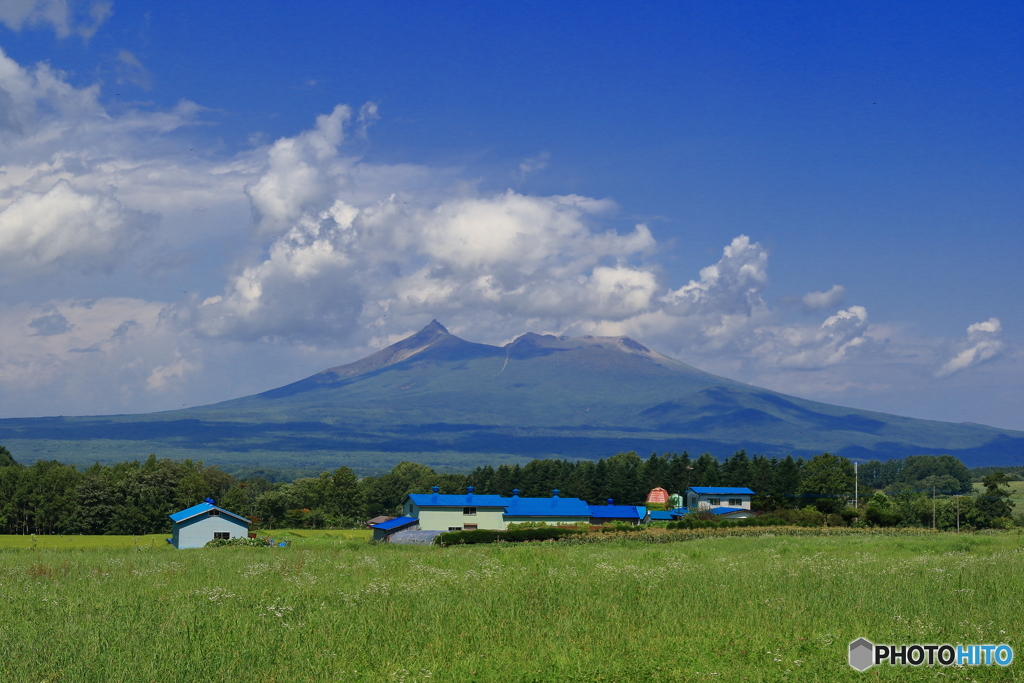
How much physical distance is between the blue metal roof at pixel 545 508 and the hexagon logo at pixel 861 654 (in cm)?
6759

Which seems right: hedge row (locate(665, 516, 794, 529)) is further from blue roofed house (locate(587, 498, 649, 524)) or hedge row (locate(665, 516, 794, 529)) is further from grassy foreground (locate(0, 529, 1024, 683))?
grassy foreground (locate(0, 529, 1024, 683))

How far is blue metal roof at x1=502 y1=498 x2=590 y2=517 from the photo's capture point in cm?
8225

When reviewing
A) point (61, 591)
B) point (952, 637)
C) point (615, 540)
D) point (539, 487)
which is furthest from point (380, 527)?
point (952, 637)

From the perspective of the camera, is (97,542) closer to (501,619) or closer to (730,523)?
(730,523)

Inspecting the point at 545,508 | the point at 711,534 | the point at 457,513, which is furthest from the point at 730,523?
the point at 457,513

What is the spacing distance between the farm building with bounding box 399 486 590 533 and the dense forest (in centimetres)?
2759

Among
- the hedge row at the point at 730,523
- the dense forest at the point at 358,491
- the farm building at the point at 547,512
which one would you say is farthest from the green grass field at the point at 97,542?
the hedge row at the point at 730,523

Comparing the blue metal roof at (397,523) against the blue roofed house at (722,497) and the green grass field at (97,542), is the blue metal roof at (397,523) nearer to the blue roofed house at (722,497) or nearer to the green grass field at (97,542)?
the green grass field at (97,542)

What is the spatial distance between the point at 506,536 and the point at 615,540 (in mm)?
8990

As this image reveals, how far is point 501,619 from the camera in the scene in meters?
17.7

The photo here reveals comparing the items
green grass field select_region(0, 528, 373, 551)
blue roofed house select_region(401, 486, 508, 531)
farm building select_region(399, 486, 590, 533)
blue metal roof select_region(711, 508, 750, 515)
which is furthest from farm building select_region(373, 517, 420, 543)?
blue metal roof select_region(711, 508, 750, 515)

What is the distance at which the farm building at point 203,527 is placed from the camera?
6569 centimetres

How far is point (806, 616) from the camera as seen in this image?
1758cm

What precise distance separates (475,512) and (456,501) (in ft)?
7.13
